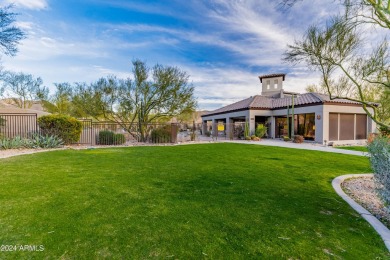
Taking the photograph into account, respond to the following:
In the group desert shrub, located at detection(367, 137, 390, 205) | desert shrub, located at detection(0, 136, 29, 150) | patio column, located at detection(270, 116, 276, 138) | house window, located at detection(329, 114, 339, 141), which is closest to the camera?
desert shrub, located at detection(367, 137, 390, 205)

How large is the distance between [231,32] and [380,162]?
13.4 m

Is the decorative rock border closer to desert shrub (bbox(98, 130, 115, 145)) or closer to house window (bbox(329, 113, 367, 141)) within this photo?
desert shrub (bbox(98, 130, 115, 145))

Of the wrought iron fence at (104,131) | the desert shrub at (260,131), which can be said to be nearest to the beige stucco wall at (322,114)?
the desert shrub at (260,131)

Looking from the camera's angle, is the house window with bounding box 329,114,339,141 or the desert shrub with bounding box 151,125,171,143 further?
the house window with bounding box 329,114,339,141

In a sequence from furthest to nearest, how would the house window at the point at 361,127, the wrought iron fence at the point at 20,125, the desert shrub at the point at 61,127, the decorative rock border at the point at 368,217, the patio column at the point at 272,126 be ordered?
1. the patio column at the point at 272,126
2. the house window at the point at 361,127
3. the wrought iron fence at the point at 20,125
4. the desert shrub at the point at 61,127
5. the decorative rock border at the point at 368,217

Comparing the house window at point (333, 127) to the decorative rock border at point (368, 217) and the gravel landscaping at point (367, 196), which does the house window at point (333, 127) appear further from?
the decorative rock border at point (368, 217)

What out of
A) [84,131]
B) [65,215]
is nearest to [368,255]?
[65,215]

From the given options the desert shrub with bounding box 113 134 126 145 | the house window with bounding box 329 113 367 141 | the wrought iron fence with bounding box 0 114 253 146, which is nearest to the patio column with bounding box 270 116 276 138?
the house window with bounding box 329 113 367 141

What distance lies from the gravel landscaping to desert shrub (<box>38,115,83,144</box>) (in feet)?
46.3

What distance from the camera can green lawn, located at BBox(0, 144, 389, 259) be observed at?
7.58ft

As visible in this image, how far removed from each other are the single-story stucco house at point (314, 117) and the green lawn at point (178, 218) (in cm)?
1361

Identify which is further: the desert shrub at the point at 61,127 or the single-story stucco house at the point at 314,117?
the single-story stucco house at the point at 314,117

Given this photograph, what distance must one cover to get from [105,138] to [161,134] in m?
4.13

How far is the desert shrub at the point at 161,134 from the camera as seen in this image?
15742 millimetres
